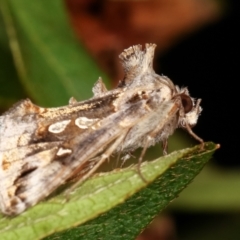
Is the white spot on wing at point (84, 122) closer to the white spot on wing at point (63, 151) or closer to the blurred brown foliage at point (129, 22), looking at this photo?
the white spot on wing at point (63, 151)

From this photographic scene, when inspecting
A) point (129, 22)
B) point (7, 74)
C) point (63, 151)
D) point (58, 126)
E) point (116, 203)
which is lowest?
point (116, 203)

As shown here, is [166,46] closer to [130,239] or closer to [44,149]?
[44,149]

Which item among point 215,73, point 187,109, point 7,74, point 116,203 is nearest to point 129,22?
point 215,73

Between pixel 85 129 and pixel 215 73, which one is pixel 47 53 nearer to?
pixel 85 129

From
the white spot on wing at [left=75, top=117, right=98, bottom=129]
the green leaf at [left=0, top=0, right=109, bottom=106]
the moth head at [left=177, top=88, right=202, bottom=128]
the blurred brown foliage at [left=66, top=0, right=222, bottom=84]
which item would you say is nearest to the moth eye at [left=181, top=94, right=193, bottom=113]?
the moth head at [left=177, top=88, right=202, bottom=128]

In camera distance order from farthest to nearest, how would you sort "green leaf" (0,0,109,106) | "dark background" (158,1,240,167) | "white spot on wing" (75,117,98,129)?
"dark background" (158,1,240,167) < "green leaf" (0,0,109,106) < "white spot on wing" (75,117,98,129)

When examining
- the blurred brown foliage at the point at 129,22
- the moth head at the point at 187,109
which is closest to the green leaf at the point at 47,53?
the blurred brown foliage at the point at 129,22

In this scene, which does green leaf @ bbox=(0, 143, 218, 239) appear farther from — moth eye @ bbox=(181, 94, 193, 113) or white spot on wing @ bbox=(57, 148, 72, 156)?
moth eye @ bbox=(181, 94, 193, 113)
